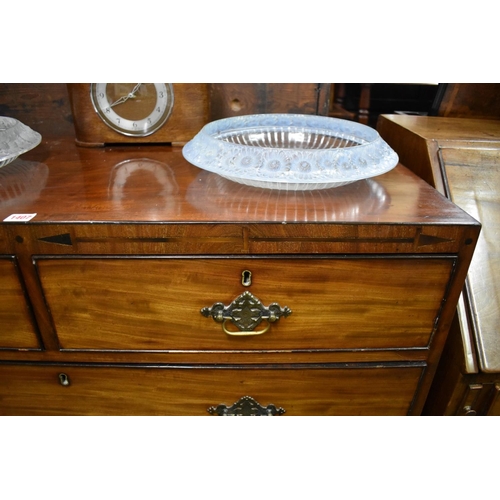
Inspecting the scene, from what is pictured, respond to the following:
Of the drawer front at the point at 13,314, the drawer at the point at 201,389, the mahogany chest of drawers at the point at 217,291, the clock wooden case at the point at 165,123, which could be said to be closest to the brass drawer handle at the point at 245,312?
the mahogany chest of drawers at the point at 217,291

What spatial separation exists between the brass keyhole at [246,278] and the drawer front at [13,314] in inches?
14.5

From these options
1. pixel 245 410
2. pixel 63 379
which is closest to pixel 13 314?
pixel 63 379

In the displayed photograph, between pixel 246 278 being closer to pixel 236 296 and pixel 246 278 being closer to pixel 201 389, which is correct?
pixel 236 296

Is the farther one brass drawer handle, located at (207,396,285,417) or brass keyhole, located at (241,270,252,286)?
brass drawer handle, located at (207,396,285,417)

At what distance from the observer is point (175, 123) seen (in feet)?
3.00

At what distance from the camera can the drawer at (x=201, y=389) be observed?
738mm

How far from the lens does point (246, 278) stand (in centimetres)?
64

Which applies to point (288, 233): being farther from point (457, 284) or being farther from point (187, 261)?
point (457, 284)

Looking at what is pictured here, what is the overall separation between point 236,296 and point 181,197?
195 mm

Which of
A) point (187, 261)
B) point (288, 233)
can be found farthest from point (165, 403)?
point (288, 233)

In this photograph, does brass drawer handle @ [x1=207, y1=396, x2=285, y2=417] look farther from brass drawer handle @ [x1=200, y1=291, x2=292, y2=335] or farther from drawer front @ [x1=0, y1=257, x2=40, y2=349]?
drawer front @ [x1=0, y1=257, x2=40, y2=349]

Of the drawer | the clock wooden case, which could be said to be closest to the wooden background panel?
the clock wooden case

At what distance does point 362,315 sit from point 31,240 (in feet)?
1.83

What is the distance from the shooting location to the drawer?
738 millimetres
